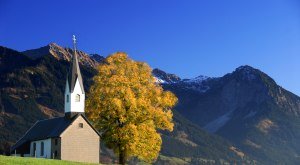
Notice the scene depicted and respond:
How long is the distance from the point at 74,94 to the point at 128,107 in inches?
549

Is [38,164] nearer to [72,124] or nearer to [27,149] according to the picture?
[72,124]

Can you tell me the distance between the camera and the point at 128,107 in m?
77.4

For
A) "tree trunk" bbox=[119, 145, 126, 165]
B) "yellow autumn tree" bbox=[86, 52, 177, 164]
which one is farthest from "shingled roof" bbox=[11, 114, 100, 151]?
"tree trunk" bbox=[119, 145, 126, 165]

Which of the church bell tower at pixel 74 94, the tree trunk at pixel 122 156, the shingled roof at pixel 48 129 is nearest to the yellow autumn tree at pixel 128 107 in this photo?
the tree trunk at pixel 122 156

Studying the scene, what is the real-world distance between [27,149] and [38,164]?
39.2 m

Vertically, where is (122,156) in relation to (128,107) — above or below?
below

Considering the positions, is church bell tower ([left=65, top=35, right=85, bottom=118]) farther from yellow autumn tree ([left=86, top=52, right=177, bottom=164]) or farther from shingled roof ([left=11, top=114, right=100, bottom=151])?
yellow autumn tree ([left=86, top=52, right=177, bottom=164])

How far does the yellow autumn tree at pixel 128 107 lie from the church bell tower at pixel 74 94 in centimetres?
743

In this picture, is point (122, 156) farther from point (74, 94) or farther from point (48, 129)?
point (48, 129)

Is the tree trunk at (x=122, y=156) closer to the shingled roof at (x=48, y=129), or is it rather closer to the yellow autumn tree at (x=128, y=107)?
the yellow autumn tree at (x=128, y=107)

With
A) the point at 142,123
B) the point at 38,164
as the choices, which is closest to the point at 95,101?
the point at 142,123

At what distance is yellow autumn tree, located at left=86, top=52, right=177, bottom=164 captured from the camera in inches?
3017

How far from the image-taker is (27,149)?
318ft

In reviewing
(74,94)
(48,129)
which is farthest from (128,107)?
(48,129)
